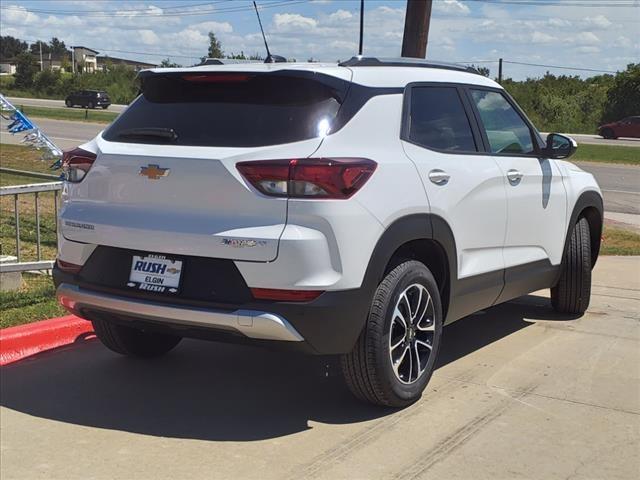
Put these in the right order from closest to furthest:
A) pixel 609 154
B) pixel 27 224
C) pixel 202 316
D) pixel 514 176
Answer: pixel 202 316 < pixel 514 176 < pixel 27 224 < pixel 609 154

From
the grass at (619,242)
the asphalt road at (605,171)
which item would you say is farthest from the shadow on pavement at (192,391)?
the asphalt road at (605,171)

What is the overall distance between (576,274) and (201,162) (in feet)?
11.7

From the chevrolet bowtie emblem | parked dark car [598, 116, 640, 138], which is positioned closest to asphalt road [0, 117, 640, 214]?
the chevrolet bowtie emblem

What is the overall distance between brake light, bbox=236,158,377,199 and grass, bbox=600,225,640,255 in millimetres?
6758

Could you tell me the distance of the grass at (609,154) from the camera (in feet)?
88.1

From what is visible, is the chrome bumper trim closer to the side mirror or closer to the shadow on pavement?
the shadow on pavement

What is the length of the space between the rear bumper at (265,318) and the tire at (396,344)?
144 mm

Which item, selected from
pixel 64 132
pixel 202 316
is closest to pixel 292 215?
pixel 202 316

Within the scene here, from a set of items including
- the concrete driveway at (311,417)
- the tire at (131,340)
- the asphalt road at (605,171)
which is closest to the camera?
the concrete driveway at (311,417)

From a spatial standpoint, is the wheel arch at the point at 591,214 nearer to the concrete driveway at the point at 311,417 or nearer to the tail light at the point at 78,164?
the concrete driveway at the point at 311,417

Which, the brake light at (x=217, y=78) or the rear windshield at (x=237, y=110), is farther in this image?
the brake light at (x=217, y=78)

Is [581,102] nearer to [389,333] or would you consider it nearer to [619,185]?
[619,185]

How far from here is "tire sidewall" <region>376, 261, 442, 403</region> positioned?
404cm

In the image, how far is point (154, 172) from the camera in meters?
3.95
